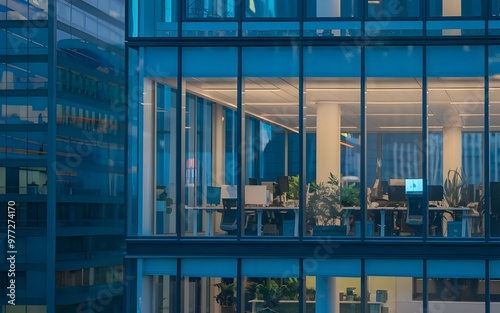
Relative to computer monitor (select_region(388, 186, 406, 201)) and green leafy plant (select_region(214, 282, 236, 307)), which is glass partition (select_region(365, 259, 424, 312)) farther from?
green leafy plant (select_region(214, 282, 236, 307))

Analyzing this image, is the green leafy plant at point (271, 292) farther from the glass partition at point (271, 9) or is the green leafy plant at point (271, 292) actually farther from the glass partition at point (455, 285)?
the glass partition at point (271, 9)

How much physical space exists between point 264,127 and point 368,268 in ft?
11.3

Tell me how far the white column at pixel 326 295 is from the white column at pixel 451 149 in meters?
3.03

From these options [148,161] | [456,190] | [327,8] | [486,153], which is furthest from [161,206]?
[486,153]

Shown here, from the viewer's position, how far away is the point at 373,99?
22656 mm

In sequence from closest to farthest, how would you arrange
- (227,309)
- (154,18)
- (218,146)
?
1. (227,309)
2. (154,18)
3. (218,146)

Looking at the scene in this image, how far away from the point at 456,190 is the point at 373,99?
7.82ft

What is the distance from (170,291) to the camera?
896 inches

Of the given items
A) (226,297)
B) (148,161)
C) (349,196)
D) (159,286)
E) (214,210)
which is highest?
(148,161)

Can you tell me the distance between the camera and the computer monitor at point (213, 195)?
894 inches

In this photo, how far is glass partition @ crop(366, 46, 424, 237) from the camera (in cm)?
2239

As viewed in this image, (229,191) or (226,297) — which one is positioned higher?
(229,191)

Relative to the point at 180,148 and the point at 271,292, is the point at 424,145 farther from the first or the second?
the point at 180,148

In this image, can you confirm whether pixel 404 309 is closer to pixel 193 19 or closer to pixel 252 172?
pixel 252 172
